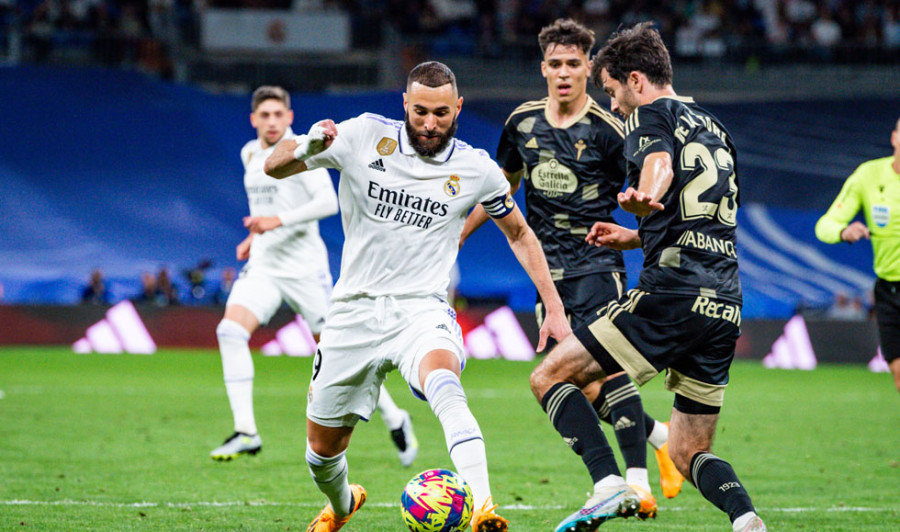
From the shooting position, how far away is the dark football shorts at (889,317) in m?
8.25

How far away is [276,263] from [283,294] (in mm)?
266

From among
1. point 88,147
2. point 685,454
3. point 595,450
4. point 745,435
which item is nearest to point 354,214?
point 595,450

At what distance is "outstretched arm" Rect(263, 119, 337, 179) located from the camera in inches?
201

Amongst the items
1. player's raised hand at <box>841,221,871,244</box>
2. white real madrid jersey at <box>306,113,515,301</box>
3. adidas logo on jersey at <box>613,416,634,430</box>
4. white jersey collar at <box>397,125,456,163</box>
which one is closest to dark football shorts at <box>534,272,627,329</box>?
adidas logo on jersey at <box>613,416,634,430</box>

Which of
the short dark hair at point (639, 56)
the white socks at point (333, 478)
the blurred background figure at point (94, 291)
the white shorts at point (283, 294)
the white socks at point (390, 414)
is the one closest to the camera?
the short dark hair at point (639, 56)

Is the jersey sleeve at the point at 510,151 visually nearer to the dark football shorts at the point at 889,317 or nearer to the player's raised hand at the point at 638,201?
the player's raised hand at the point at 638,201

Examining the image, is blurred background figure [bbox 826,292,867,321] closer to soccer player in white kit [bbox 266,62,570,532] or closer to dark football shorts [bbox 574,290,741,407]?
dark football shorts [bbox 574,290,741,407]

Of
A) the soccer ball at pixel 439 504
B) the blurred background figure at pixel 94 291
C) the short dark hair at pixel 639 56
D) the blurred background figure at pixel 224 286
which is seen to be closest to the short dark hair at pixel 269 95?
the short dark hair at pixel 639 56

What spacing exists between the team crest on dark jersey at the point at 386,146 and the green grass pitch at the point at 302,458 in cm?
214

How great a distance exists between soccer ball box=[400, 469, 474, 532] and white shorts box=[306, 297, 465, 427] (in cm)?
63

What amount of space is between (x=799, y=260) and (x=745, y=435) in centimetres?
1418

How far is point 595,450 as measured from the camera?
5.38 meters

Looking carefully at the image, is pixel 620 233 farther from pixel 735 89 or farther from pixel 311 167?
pixel 735 89

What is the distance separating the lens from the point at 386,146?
5.41m
